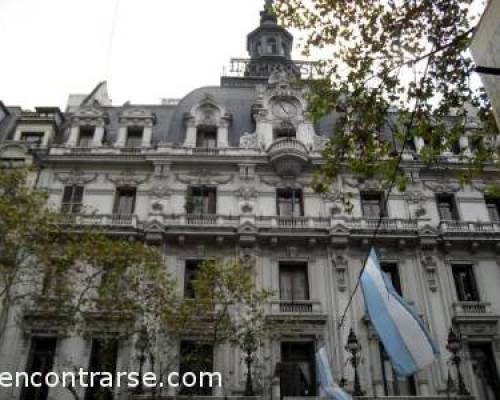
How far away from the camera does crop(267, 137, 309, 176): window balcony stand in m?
26.3

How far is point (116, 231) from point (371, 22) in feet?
50.3

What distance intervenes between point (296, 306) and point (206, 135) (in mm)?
11668

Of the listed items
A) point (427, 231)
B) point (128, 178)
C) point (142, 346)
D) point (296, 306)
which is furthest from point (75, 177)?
point (427, 231)

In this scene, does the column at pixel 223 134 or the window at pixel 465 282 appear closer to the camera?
the window at pixel 465 282

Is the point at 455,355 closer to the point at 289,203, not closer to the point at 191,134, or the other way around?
the point at 289,203

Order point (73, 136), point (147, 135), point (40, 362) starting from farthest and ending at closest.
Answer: point (147, 135), point (73, 136), point (40, 362)

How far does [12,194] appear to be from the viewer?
1864 cm

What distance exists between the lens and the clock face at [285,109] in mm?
29378

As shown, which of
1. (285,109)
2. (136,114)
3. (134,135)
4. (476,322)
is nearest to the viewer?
(476,322)

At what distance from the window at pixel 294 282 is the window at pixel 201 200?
15.5ft

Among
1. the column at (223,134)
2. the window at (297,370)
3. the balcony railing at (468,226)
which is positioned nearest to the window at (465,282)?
the balcony railing at (468,226)

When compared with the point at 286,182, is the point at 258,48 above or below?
above

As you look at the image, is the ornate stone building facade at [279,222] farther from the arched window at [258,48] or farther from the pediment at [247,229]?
the arched window at [258,48]

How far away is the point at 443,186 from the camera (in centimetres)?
2670
